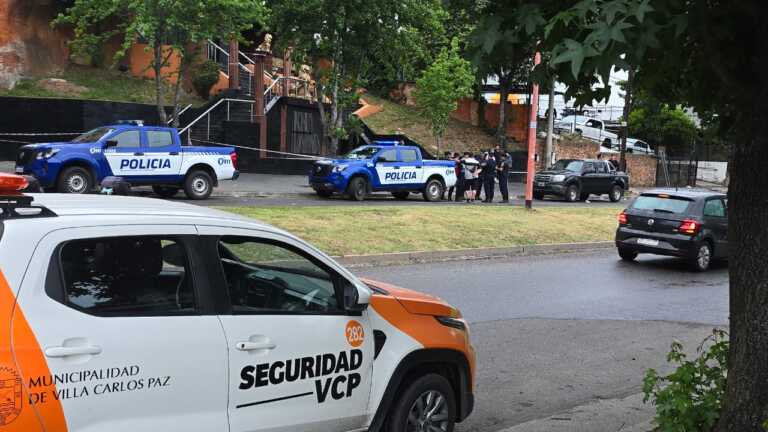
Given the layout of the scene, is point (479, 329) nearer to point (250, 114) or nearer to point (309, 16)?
point (309, 16)

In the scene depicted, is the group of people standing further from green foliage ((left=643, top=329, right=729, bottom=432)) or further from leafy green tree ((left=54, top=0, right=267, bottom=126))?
green foliage ((left=643, top=329, right=729, bottom=432))

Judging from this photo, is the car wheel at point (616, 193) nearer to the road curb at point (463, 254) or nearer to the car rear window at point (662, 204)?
the road curb at point (463, 254)

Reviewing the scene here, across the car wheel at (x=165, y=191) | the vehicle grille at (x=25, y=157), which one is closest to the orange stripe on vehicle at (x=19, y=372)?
the vehicle grille at (x=25, y=157)

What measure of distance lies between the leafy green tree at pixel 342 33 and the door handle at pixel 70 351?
25720mm

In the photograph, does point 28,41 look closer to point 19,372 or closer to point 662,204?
point 662,204

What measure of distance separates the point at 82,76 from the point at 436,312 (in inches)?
1221

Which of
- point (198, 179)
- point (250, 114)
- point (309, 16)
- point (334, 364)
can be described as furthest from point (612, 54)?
point (250, 114)

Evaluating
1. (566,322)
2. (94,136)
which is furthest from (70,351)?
(94,136)

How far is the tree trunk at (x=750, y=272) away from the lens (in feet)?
14.6

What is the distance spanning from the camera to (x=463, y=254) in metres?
15.8

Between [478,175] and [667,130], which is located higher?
[667,130]

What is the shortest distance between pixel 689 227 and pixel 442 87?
22321mm

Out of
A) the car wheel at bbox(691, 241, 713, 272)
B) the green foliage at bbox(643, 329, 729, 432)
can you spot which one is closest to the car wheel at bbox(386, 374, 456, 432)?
the green foliage at bbox(643, 329, 729, 432)

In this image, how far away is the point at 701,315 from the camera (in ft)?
36.2
